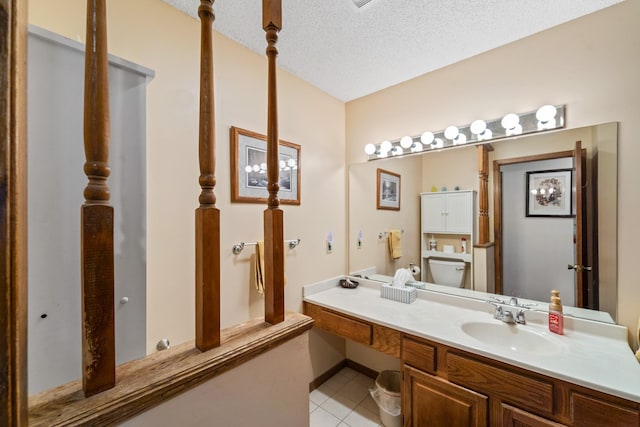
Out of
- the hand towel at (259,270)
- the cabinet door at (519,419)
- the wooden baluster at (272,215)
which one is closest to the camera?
the wooden baluster at (272,215)

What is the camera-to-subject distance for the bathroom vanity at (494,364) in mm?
1046

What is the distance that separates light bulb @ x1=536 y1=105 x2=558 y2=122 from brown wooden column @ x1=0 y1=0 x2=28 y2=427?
2124mm

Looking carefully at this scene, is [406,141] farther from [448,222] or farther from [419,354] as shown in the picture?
[419,354]

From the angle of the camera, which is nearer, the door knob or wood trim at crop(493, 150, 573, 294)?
the door knob

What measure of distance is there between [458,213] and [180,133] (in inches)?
75.4

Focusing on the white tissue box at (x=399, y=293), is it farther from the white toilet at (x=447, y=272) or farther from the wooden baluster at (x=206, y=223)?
the wooden baluster at (x=206, y=223)

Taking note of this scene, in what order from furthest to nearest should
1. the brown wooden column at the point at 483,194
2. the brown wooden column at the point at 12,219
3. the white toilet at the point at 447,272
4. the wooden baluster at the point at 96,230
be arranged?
the white toilet at the point at 447,272
the brown wooden column at the point at 483,194
the wooden baluster at the point at 96,230
the brown wooden column at the point at 12,219

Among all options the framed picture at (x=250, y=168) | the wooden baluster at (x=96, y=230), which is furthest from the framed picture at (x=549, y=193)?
the wooden baluster at (x=96, y=230)


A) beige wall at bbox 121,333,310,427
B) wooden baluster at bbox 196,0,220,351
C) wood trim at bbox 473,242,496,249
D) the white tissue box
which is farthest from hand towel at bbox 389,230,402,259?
wooden baluster at bbox 196,0,220,351

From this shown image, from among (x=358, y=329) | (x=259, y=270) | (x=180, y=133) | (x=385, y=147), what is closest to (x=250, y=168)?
(x=180, y=133)

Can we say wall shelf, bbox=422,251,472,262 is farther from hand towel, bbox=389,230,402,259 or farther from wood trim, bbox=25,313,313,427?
wood trim, bbox=25,313,313,427

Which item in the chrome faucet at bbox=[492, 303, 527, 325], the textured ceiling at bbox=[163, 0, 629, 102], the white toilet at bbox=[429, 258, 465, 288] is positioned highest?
the textured ceiling at bbox=[163, 0, 629, 102]

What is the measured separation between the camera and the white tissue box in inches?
76.5

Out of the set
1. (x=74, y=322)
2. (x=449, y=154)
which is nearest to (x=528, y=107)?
(x=449, y=154)
